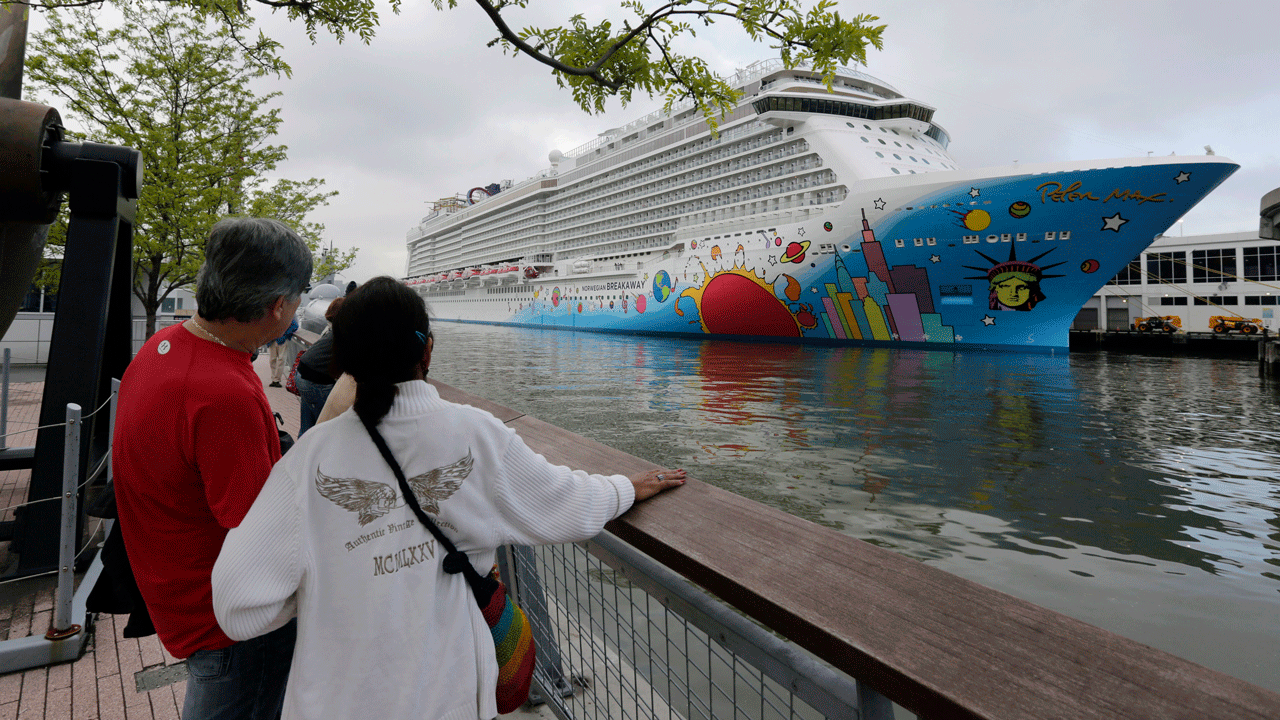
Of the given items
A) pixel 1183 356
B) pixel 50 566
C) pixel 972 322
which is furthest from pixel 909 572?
pixel 1183 356

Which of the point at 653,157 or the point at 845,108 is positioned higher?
the point at 653,157

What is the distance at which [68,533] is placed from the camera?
2578 mm

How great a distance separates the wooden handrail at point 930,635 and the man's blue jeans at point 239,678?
829mm

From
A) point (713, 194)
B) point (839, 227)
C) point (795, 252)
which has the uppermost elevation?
point (713, 194)

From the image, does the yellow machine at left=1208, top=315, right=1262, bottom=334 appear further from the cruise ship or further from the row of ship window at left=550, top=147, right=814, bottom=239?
the row of ship window at left=550, top=147, right=814, bottom=239

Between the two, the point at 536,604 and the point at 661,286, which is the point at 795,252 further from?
the point at 536,604

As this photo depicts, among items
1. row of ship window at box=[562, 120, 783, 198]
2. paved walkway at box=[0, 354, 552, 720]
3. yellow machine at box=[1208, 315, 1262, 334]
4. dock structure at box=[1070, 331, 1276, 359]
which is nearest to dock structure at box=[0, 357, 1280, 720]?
paved walkway at box=[0, 354, 552, 720]

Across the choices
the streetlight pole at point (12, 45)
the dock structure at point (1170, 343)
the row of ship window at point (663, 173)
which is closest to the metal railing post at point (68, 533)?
the streetlight pole at point (12, 45)

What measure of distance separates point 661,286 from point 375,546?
28848 millimetres

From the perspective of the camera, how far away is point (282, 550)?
1108 millimetres

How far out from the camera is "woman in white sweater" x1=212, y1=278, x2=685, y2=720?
112 cm

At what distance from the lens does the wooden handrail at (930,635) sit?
Answer: 0.76 m
